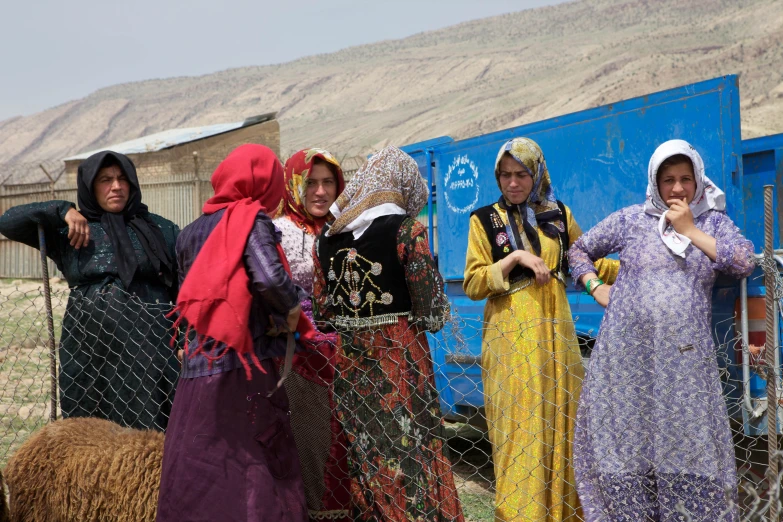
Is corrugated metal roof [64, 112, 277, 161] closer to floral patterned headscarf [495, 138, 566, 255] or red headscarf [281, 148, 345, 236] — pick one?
red headscarf [281, 148, 345, 236]

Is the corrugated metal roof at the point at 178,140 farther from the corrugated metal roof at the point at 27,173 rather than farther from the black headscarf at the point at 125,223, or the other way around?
the black headscarf at the point at 125,223

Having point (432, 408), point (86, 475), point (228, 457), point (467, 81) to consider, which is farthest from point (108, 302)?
point (467, 81)

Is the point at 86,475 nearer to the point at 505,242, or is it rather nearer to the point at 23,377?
the point at 505,242

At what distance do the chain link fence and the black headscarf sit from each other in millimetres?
170

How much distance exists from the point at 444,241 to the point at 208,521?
10.8ft

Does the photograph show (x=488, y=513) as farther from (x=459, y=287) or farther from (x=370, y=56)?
(x=370, y=56)

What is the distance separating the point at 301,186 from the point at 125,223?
919 mm

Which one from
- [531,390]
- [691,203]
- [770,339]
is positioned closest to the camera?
[770,339]

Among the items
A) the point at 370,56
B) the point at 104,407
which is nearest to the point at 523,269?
the point at 104,407

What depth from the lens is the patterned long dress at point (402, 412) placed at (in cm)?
327

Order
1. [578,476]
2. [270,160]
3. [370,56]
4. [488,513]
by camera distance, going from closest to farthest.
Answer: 1. [270,160]
2. [578,476]
3. [488,513]
4. [370,56]

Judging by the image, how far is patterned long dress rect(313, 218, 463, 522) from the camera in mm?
3268

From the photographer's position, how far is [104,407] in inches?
155

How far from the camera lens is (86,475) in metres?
3.30
